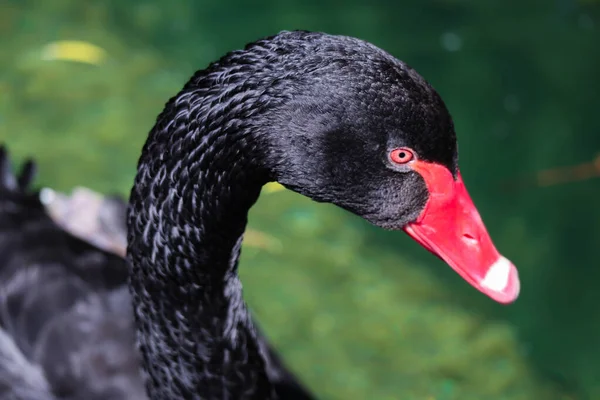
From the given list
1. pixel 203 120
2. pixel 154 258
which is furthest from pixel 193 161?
pixel 154 258

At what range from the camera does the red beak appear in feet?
4.88

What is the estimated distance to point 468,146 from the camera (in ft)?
11.0

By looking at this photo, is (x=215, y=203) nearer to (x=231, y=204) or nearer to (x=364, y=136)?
(x=231, y=204)

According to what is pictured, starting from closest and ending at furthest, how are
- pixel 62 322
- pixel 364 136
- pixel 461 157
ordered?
pixel 364 136 < pixel 62 322 < pixel 461 157

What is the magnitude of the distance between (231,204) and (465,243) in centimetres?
45

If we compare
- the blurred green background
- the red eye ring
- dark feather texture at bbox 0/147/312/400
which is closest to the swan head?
the red eye ring

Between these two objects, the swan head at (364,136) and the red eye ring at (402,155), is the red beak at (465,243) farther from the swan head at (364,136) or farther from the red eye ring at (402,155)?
the red eye ring at (402,155)

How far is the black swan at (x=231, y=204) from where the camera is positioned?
1.30 meters

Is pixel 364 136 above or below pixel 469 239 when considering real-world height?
above

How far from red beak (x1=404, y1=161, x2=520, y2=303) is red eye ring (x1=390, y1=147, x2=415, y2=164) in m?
0.14

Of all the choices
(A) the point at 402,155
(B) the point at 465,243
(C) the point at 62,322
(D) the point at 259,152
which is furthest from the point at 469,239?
(C) the point at 62,322

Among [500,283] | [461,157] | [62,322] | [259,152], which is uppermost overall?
[461,157]

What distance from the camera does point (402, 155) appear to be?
136 centimetres

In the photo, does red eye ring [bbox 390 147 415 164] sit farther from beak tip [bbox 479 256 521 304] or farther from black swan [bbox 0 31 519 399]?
beak tip [bbox 479 256 521 304]
